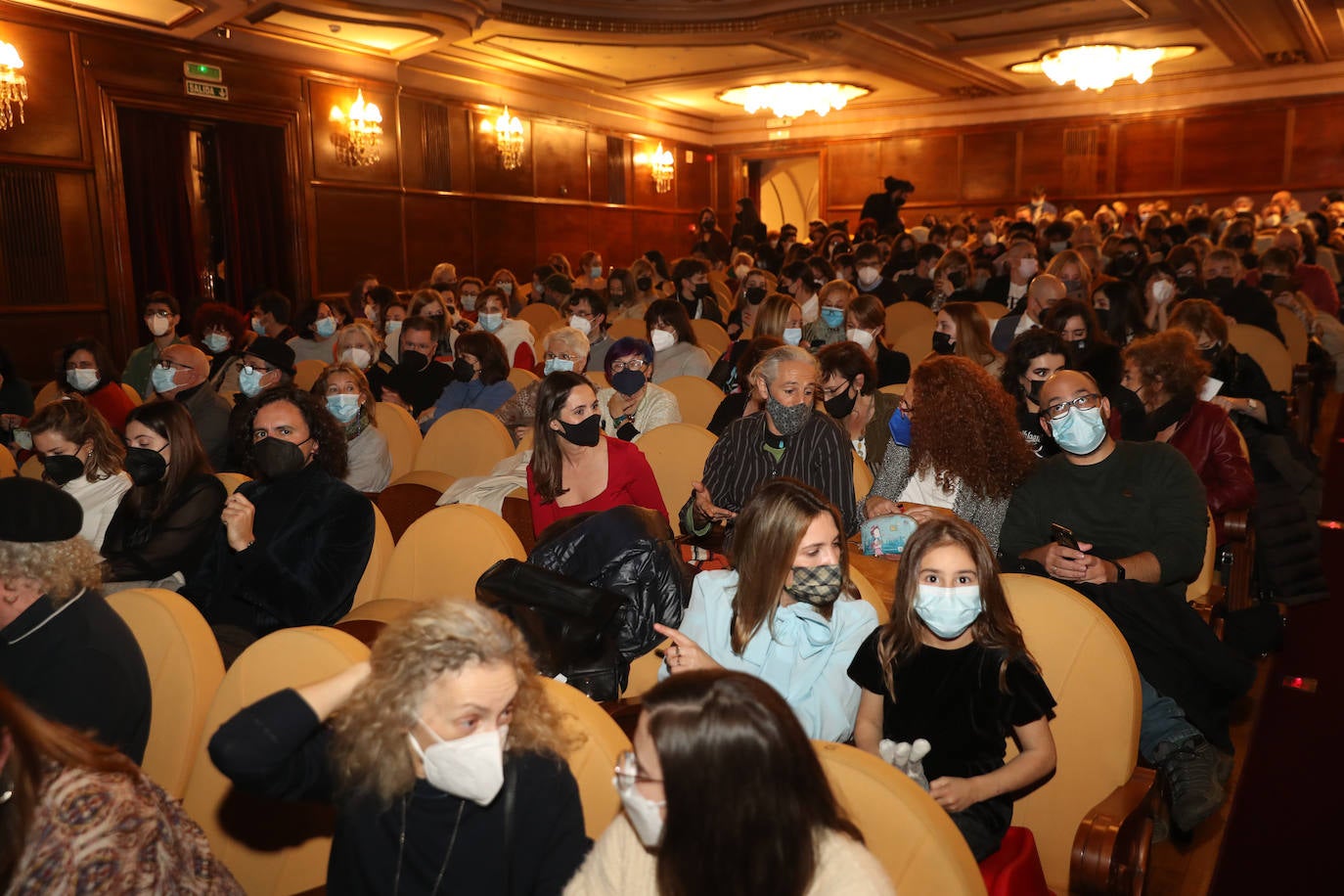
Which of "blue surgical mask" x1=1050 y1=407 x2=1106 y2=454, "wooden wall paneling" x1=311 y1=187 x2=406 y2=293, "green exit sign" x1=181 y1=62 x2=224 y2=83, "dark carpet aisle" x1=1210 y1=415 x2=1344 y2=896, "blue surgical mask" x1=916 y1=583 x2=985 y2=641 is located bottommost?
"dark carpet aisle" x1=1210 y1=415 x2=1344 y2=896

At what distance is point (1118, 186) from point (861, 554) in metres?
15.8

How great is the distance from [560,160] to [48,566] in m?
14.4

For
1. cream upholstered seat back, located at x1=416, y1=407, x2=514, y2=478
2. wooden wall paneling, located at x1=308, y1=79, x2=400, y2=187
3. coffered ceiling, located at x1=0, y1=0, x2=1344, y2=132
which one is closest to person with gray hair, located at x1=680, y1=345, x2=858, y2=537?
cream upholstered seat back, located at x1=416, y1=407, x2=514, y2=478

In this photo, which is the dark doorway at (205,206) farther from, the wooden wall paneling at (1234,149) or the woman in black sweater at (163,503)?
the wooden wall paneling at (1234,149)

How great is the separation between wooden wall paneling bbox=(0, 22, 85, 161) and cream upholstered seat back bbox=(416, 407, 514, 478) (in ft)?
21.5

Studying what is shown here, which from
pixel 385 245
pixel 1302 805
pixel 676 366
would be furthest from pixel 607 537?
pixel 385 245

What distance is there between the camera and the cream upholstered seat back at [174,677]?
2.20 m

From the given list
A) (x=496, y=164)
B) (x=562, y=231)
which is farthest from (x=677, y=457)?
(x=562, y=231)

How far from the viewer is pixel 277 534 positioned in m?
3.02

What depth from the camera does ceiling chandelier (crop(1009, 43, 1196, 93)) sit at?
494 inches

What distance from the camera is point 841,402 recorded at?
4242 mm

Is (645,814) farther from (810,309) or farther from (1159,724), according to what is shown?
(810,309)

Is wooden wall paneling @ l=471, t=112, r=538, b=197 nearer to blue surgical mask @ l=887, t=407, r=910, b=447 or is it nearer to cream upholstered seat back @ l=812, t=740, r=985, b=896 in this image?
blue surgical mask @ l=887, t=407, r=910, b=447

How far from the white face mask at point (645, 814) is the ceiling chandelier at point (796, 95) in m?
14.8
